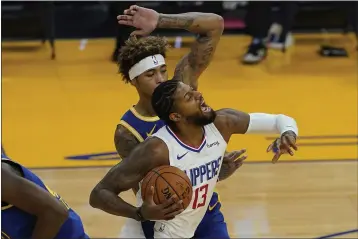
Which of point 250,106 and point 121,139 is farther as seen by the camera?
point 250,106

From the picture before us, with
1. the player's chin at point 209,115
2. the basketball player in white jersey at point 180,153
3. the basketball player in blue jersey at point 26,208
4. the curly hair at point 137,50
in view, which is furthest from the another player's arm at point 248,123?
the basketball player in blue jersey at point 26,208

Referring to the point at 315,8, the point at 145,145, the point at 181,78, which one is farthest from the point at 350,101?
the point at 145,145

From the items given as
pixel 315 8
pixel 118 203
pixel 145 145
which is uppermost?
pixel 145 145

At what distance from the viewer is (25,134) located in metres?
8.06

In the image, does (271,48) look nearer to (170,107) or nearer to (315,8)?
(315,8)

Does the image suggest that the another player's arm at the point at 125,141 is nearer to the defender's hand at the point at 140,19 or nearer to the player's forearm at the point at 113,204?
the player's forearm at the point at 113,204

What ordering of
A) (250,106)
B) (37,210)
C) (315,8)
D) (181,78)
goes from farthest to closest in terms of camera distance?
(315,8) < (250,106) < (181,78) < (37,210)

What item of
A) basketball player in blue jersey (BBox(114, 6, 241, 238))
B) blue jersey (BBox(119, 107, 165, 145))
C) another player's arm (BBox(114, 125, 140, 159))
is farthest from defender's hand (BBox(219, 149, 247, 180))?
another player's arm (BBox(114, 125, 140, 159))

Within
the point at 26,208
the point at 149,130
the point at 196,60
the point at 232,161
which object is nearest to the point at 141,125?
the point at 149,130

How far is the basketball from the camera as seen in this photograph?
139 inches

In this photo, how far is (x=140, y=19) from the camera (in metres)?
3.78

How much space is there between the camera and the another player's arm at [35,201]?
3.12 m

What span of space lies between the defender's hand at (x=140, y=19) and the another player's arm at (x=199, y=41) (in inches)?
12.1

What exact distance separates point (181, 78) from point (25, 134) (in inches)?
161
